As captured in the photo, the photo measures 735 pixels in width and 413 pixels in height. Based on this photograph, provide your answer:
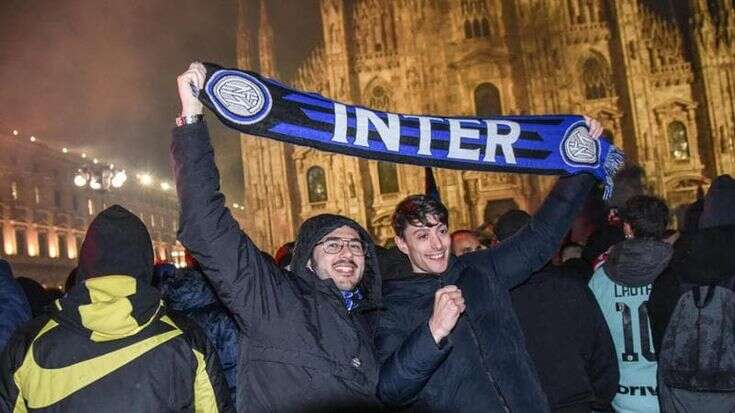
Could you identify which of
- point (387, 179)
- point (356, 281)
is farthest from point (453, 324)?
point (387, 179)

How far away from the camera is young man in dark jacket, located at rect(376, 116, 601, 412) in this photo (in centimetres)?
253

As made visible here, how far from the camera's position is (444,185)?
30.6m

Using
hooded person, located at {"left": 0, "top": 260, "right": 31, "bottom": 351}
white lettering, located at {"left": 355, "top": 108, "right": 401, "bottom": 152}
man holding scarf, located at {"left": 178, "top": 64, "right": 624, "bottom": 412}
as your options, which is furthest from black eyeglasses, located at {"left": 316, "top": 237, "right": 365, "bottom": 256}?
hooded person, located at {"left": 0, "top": 260, "right": 31, "bottom": 351}

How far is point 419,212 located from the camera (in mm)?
3146

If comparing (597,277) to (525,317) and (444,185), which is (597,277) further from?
(444,185)

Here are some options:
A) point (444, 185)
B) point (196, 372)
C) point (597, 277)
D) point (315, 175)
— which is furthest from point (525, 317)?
point (315, 175)

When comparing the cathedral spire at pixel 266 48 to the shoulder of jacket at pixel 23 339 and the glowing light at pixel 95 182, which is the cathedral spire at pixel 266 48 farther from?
the shoulder of jacket at pixel 23 339

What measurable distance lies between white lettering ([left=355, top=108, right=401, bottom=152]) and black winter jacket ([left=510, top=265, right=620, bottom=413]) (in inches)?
45.1

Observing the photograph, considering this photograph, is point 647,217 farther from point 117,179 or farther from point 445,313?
point 117,179

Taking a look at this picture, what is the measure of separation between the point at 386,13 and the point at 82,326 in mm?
32130

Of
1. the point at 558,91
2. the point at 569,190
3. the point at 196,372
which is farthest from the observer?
the point at 558,91

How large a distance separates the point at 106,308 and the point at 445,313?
4.32ft

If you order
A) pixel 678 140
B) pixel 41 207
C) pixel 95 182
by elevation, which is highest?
pixel 41 207

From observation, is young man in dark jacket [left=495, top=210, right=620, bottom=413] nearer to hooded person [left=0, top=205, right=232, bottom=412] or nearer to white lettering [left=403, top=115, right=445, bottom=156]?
white lettering [left=403, top=115, right=445, bottom=156]
